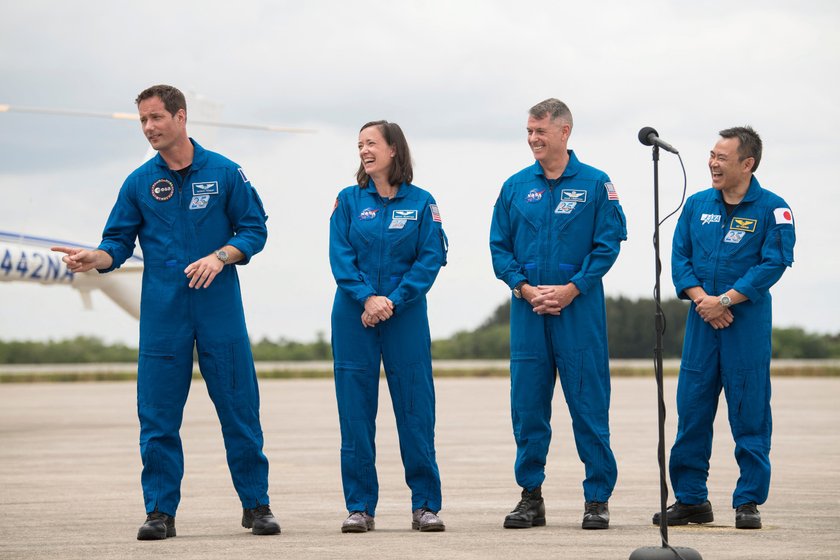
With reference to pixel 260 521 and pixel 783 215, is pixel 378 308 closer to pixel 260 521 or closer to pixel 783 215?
pixel 260 521

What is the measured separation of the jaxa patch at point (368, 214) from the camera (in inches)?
297

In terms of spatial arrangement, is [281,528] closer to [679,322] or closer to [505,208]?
[505,208]

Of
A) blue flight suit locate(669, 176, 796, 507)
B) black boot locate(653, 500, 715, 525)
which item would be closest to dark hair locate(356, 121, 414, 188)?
blue flight suit locate(669, 176, 796, 507)

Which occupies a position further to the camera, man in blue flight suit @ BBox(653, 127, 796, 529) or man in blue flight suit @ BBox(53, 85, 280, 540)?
man in blue flight suit @ BBox(653, 127, 796, 529)

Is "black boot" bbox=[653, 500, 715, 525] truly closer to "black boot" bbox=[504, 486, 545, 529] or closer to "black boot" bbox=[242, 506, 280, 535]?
"black boot" bbox=[504, 486, 545, 529]

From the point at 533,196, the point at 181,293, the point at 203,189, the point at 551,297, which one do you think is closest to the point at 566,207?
the point at 533,196

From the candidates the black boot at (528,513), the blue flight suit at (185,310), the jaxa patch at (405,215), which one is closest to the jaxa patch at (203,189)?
the blue flight suit at (185,310)

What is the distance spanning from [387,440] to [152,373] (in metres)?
8.42

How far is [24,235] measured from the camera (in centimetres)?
2325

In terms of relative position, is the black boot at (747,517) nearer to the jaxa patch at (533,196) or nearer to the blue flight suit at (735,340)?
the blue flight suit at (735,340)

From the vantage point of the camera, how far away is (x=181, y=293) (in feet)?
23.6

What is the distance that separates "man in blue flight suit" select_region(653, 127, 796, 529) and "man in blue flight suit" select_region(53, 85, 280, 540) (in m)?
2.55

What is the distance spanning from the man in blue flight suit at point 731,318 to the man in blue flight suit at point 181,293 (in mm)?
2546

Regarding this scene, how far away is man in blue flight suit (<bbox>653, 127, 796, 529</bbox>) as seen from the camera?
761cm
